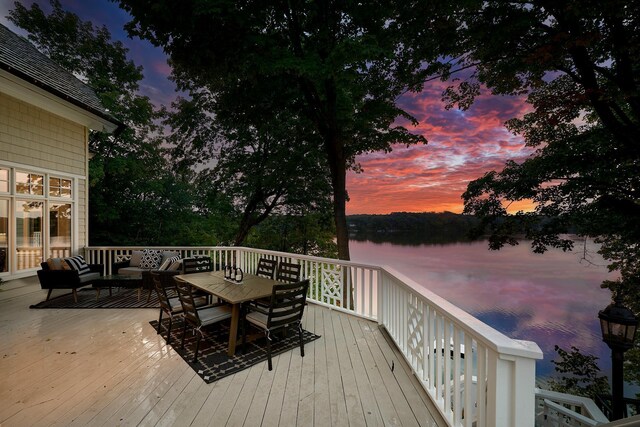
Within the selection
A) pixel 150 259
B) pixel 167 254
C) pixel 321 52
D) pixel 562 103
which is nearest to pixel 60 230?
pixel 150 259

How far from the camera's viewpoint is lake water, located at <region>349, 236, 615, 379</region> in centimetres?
1952

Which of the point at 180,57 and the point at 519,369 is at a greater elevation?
the point at 180,57

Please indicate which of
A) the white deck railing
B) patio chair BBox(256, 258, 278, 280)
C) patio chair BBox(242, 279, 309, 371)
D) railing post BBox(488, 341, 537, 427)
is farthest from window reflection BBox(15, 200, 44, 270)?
railing post BBox(488, 341, 537, 427)

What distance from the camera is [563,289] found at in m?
26.3

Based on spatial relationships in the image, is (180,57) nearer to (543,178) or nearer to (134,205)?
(543,178)

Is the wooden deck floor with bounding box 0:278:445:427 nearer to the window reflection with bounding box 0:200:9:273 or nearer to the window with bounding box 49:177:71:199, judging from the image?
the window reflection with bounding box 0:200:9:273

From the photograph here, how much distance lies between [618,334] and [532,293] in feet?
98.4

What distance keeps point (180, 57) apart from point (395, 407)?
615 centimetres

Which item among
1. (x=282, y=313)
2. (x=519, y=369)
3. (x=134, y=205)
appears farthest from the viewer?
(x=134, y=205)

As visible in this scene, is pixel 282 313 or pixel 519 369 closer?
pixel 519 369

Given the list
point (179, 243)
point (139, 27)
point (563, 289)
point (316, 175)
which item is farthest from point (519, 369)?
point (563, 289)

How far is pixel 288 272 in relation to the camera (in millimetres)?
4570

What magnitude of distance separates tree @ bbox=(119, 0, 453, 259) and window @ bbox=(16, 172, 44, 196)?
388 cm

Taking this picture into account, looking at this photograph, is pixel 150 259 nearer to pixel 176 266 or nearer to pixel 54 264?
pixel 176 266
